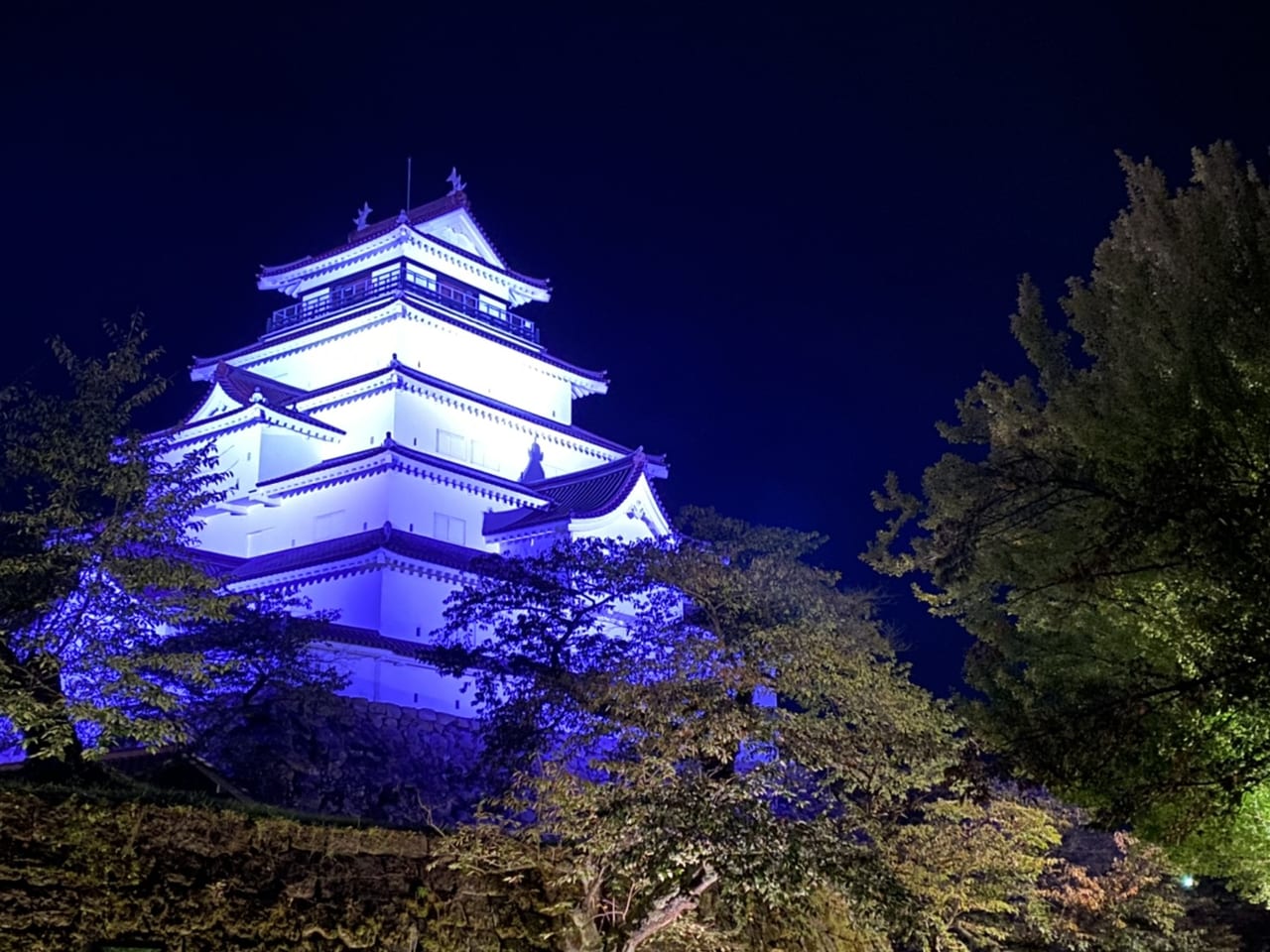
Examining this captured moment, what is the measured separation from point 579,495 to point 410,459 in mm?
4905

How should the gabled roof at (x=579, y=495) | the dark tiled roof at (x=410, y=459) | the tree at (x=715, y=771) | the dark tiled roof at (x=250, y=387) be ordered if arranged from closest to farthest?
the tree at (x=715, y=771) → the dark tiled roof at (x=410, y=459) → the gabled roof at (x=579, y=495) → the dark tiled roof at (x=250, y=387)

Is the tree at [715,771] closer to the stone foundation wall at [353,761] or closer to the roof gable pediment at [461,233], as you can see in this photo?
the stone foundation wall at [353,761]

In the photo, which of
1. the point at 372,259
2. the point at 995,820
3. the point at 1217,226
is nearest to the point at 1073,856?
the point at 995,820

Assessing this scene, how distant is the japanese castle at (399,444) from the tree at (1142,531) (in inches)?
743

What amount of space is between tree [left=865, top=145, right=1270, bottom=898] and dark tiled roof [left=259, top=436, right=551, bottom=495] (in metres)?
21.5

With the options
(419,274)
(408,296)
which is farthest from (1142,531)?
(419,274)

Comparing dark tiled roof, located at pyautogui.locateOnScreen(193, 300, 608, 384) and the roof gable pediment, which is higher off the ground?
the roof gable pediment

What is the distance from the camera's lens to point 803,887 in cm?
1216

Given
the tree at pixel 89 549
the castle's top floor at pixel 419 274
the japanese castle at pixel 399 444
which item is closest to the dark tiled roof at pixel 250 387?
the japanese castle at pixel 399 444

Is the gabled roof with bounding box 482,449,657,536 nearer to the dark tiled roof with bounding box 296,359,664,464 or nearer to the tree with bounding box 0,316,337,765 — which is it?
the dark tiled roof with bounding box 296,359,664,464

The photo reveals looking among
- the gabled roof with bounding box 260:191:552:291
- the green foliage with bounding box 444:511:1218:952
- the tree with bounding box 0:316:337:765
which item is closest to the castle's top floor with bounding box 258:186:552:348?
the gabled roof with bounding box 260:191:552:291

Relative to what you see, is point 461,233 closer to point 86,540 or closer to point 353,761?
point 353,761

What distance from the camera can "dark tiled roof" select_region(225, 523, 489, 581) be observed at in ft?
101

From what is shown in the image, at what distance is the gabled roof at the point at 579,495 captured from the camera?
33.1 m
